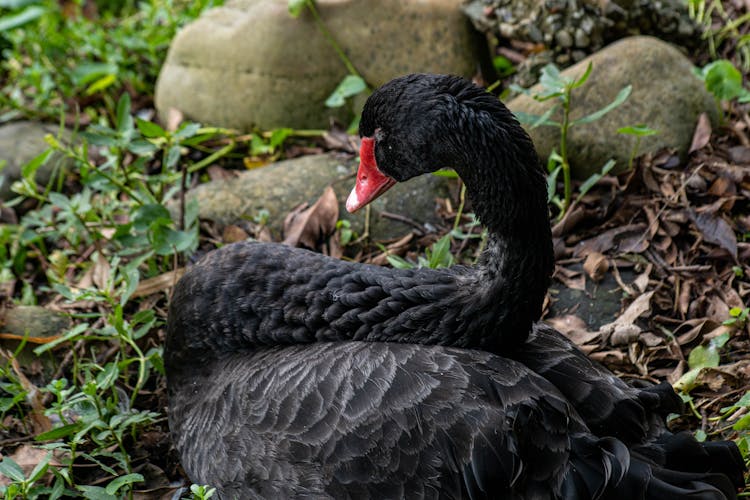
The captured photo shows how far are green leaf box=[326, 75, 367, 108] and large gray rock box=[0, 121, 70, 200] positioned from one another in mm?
1467

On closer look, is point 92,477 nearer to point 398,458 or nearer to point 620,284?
point 398,458

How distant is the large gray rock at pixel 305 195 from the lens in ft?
13.2

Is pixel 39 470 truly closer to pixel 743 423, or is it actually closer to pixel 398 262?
Result: pixel 398 262

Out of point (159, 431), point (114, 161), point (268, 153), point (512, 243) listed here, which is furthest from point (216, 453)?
point (268, 153)

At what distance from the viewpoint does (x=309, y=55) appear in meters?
4.65

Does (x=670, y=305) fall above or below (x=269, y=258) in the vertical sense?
below

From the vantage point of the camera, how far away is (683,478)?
7.18ft

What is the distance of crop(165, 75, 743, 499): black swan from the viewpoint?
86.5 inches

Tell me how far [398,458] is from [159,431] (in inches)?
51.8

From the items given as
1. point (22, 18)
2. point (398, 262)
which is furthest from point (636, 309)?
point (22, 18)

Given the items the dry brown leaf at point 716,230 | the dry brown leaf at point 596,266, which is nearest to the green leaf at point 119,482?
the dry brown leaf at point 596,266

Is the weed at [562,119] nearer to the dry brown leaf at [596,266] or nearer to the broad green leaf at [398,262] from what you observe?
the dry brown leaf at [596,266]

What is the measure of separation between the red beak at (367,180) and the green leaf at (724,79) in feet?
6.30

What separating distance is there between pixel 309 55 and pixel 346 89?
0.41 metres
